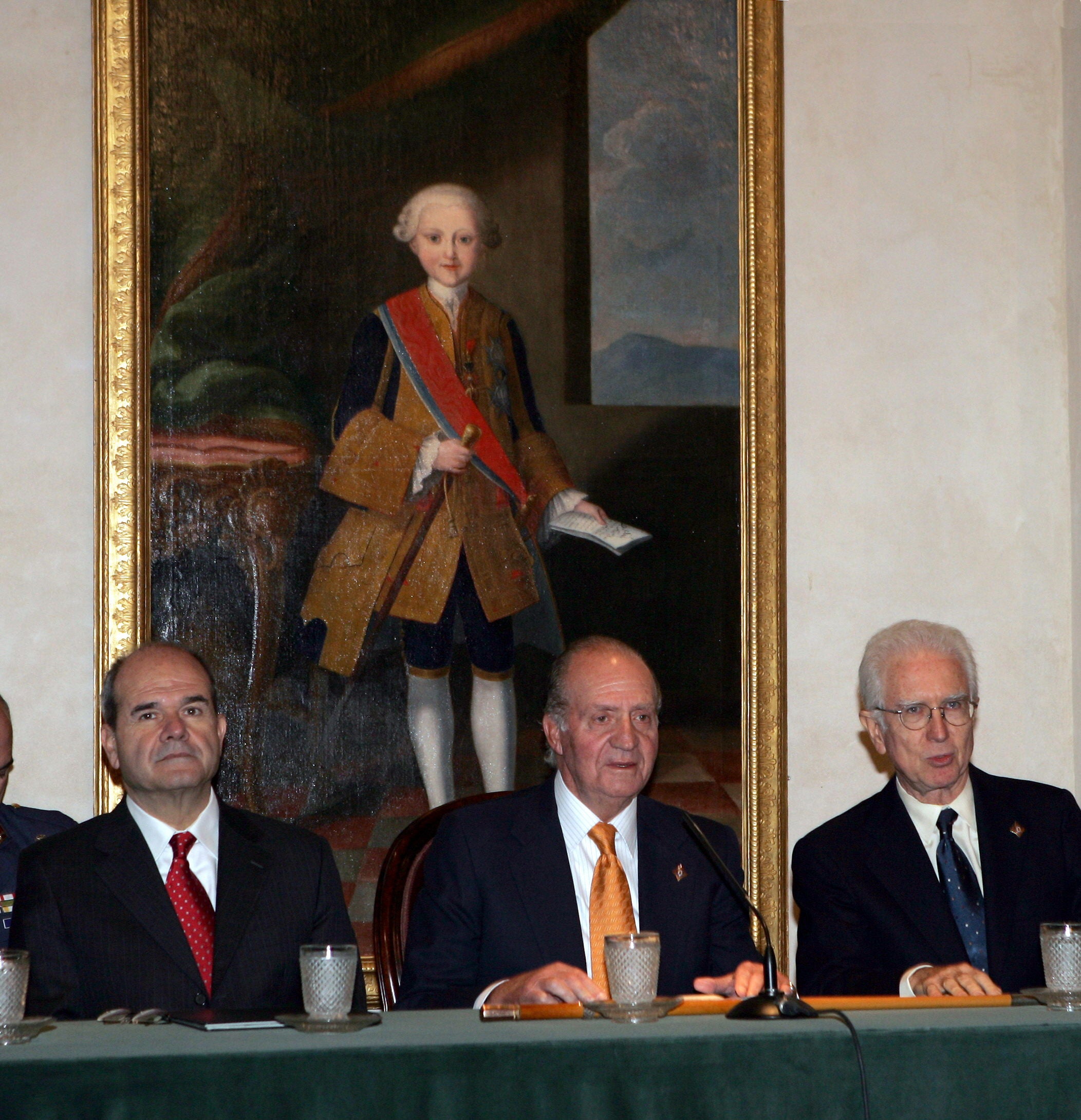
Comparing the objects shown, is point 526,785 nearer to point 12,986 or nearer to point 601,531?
point 601,531

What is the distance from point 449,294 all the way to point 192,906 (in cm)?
190

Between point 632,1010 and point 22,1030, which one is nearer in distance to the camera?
point 22,1030

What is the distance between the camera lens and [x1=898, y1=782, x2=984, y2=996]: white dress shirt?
3289mm

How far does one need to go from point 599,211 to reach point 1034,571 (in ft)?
5.53

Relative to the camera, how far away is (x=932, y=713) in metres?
3.25

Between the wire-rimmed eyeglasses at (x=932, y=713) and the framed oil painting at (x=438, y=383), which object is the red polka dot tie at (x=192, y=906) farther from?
the wire-rimmed eyeglasses at (x=932, y=713)

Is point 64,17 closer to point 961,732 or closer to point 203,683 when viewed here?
point 203,683

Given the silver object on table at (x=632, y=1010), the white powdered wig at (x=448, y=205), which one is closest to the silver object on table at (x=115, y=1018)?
the silver object on table at (x=632, y=1010)

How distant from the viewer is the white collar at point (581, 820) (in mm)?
3158

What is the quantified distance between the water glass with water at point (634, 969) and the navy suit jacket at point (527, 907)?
26.1 inches

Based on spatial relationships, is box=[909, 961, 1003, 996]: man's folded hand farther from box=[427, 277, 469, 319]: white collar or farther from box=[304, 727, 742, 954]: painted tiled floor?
box=[427, 277, 469, 319]: white collar

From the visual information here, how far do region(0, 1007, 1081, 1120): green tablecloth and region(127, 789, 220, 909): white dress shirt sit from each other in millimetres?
927

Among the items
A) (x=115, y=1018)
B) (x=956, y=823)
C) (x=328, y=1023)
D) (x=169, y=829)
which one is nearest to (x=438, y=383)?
(x=169, y=829)

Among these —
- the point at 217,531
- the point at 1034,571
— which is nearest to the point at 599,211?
the point at 217,531
